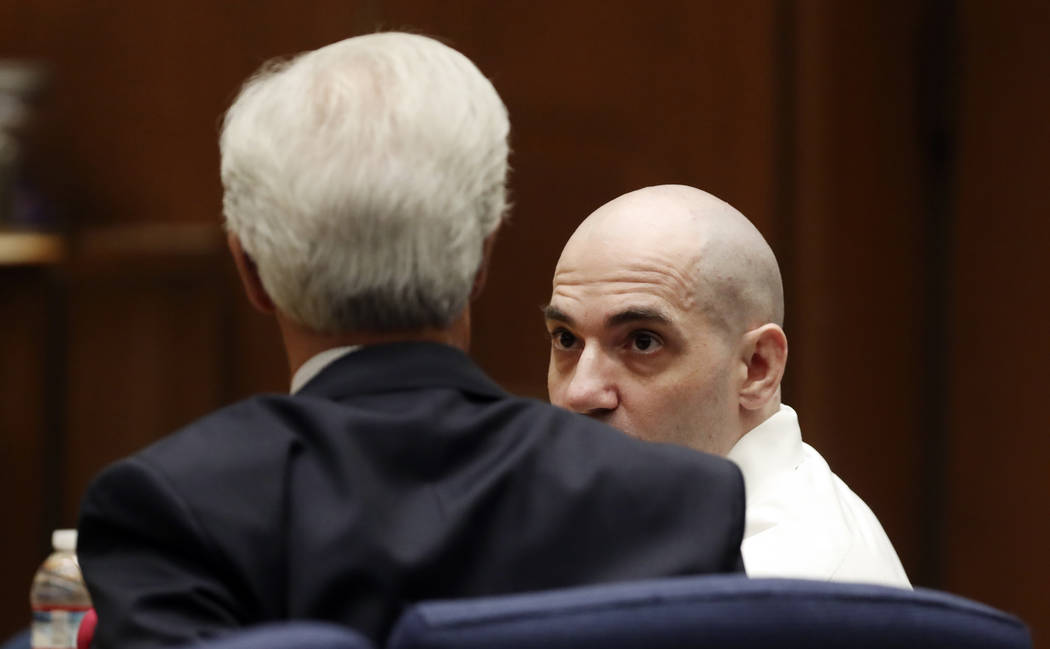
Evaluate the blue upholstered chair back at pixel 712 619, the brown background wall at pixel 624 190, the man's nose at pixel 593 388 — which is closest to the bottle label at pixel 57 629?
the man's nose at pixel 593 388

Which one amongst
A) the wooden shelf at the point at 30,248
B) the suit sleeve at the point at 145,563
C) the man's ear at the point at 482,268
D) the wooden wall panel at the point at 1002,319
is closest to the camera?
the suit sleeve at the point at 145,563

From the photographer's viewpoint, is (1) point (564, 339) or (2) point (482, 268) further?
(1) point (564, 339)

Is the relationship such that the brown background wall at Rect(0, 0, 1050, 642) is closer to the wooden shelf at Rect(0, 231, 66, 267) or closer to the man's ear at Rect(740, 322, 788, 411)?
the wooden shelf at Rect(0, 231, 66, 267)

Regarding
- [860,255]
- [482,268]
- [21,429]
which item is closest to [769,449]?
[482,268]

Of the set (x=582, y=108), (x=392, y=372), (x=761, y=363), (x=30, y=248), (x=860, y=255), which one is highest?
(x=392, y=372)

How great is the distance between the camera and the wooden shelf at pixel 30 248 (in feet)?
12.3

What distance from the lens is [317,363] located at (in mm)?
1266

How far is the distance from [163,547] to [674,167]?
115 inches

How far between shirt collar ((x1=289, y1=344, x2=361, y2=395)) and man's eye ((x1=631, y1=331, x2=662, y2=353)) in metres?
0.81

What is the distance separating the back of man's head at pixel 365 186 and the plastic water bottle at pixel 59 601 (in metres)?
0.80

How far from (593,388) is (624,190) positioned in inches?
78.7

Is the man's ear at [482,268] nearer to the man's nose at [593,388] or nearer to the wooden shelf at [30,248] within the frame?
the man's nose at [593,388]

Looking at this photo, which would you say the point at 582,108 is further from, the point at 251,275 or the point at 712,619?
the point at 712,619

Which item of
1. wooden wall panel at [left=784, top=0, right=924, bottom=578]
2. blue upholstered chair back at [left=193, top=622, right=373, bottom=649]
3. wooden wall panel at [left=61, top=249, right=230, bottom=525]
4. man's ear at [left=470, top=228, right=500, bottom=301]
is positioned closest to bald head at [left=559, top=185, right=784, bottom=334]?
man's ear at [left=470, top=228, right=500, bottom=301]
